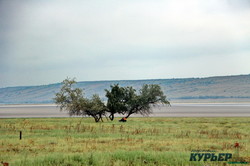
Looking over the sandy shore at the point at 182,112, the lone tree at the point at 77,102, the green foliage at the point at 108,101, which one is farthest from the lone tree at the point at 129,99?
the sandy shore at the point at 182,112

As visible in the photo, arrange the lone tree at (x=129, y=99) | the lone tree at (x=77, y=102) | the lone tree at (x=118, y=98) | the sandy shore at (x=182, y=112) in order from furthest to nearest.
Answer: the sandy shore at (x=182, y=112)
the lone tree at (x=129, y=99)
the lone tree at (x=118, y=98)
the lone tree at (x=77, y=102)

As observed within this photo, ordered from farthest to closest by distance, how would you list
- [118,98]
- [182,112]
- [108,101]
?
[182,112] → [118,98] → [108,101]

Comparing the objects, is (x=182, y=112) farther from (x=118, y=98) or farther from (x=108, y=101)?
(x=108, y=101)

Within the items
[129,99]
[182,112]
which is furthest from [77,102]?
[182,112]

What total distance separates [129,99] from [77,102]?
339 inches

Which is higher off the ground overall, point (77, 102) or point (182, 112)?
point (77, 102)

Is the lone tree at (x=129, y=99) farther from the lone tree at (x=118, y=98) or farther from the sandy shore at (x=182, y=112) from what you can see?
the sandy shore at (x=182, y=112)

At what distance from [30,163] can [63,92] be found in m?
39.5

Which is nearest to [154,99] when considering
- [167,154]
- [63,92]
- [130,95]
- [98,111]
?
[130,95]

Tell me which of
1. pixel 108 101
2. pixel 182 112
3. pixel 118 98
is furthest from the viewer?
pixel 182 112

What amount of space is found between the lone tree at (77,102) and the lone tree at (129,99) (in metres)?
2.09

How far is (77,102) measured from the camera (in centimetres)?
5409

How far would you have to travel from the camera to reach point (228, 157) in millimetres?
16984

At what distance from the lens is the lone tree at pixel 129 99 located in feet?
185
